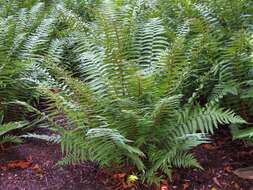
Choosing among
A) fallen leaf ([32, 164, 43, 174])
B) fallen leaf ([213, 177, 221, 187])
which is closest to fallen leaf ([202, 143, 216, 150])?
fallen leaf ([213, 177, 221, 187])

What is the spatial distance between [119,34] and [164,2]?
4.23ft

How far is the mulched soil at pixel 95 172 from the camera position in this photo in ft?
9.36

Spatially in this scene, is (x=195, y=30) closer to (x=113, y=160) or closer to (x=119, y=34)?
(x=119, y=34)

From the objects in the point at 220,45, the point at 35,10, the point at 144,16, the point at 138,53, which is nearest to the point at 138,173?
the point at 138,53

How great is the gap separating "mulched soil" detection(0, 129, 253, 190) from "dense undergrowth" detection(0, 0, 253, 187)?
0.41 feet

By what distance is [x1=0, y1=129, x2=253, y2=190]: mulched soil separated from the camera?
2.85 metres

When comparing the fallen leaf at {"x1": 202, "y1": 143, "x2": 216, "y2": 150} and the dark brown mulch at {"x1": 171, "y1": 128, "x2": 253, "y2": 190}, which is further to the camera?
the fallen leaf at {"x1": 202, "y1": 143, "x2": 216, "y2": 150}

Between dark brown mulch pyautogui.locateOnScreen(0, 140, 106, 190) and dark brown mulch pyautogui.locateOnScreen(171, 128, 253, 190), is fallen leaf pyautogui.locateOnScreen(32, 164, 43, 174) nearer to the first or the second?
dark brown mulch pyautogui.locateOnScreen(0, 140, 106, 190)

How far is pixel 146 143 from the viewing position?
2.79 m

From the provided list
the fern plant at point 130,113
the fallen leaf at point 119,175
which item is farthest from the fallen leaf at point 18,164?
the fallen leaf at point 119,175

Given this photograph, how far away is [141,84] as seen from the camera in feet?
8.87

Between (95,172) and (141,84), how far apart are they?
0.76 metres

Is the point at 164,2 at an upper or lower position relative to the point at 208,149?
upper

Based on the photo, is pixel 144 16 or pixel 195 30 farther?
pixel 144 16
